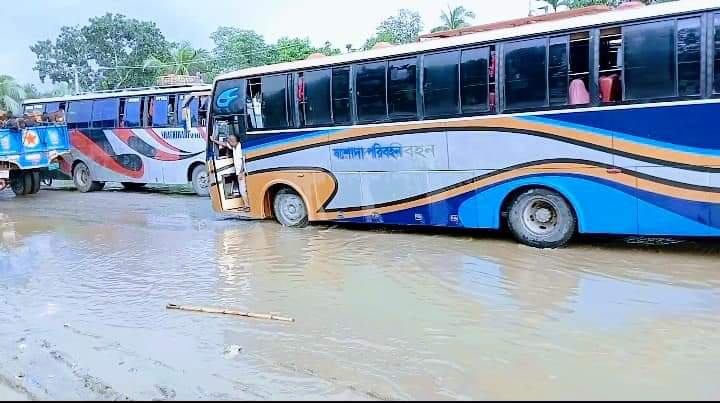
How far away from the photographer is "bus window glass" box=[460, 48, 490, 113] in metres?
8.19

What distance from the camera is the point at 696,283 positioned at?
6176mm

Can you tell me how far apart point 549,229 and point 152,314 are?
4823mm

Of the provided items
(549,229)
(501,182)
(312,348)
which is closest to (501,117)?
(501,182)

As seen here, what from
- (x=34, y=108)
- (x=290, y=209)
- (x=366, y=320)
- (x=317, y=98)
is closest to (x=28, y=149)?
(x=34, y=108)

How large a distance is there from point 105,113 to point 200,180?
12.6ft

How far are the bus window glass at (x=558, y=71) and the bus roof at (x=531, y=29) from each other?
0.56ft

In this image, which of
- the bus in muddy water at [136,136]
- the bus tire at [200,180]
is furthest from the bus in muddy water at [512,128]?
the bus tire at [200,180]

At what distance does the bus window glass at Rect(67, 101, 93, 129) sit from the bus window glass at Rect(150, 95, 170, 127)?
2.72m

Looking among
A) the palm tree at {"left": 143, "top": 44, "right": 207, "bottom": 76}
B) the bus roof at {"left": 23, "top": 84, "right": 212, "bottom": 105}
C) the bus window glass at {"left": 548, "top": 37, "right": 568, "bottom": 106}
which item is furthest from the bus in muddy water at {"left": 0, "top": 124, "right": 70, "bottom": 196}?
the palm tree at {"left": 143, "top": 44, "right": 207, "bottom": 76}

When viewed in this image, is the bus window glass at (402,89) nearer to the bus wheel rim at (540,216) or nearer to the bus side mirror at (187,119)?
the bus wheel rim at (540,216)

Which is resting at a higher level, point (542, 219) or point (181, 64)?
point (181, 64)

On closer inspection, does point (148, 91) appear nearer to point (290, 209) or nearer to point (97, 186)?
point (97, 186)

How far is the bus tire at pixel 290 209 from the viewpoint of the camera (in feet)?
35.1

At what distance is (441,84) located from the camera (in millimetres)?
8539
